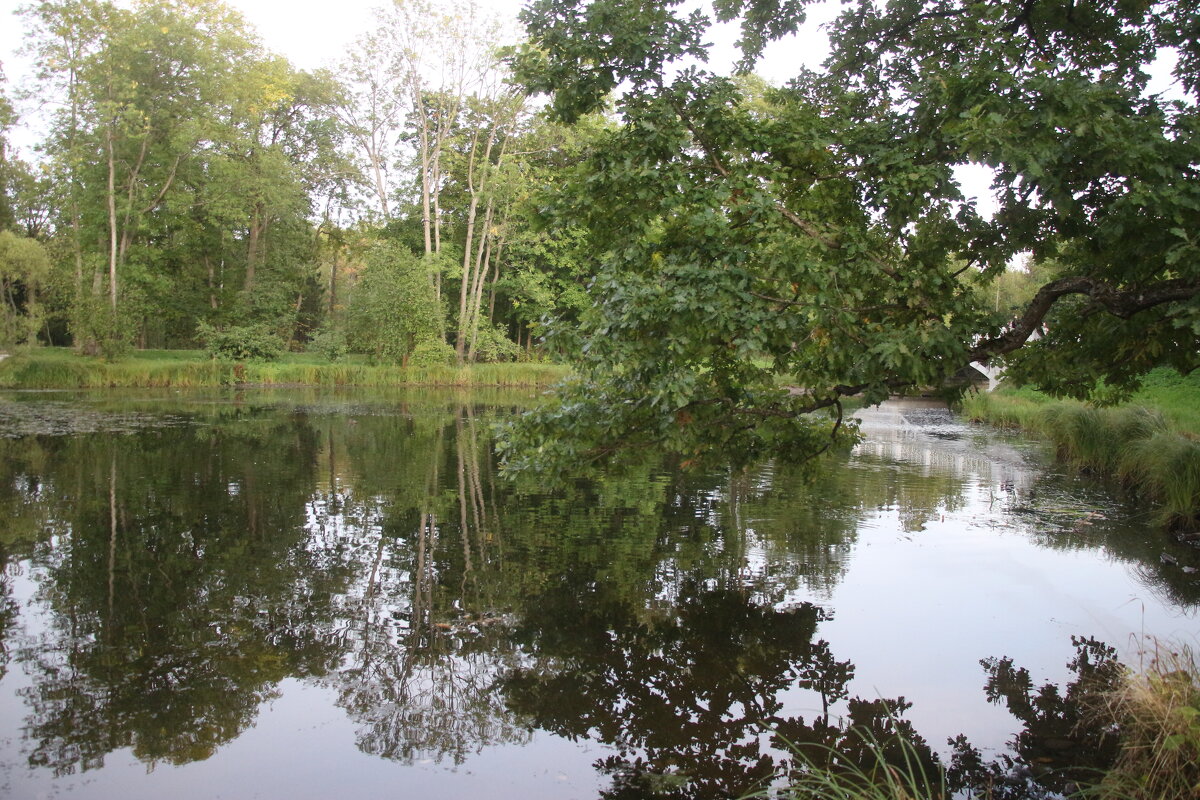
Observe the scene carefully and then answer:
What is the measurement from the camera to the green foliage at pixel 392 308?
36.2 meters

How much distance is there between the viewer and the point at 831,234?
6184mm

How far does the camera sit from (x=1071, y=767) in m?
4.83

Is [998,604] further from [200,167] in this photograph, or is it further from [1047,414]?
[200,167]

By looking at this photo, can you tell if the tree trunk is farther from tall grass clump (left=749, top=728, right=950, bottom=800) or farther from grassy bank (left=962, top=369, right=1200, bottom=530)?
tall grass clump (left=749, top=728, right=950, bottom=800)

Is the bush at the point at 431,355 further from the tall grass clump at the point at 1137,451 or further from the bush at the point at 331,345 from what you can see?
the tall grass clump at the point at 1137,451

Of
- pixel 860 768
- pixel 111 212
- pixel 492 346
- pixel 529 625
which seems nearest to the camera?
pixel 860 768

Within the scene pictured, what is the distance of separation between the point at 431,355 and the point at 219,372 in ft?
28.5

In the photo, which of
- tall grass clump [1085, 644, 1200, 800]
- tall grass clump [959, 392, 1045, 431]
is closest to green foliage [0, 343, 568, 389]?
tall grass clump [959, 392, 1045, 431]

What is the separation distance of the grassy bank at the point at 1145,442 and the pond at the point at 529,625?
54cm

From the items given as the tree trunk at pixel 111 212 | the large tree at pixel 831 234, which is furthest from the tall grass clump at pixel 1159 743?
the tree trunk at pixel 111 212

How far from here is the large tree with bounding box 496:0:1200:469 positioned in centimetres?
532

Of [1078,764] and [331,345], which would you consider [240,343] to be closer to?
[331,345]

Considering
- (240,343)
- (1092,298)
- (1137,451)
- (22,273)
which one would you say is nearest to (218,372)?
(240,343)

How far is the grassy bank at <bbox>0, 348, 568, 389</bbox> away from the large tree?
25.6m
